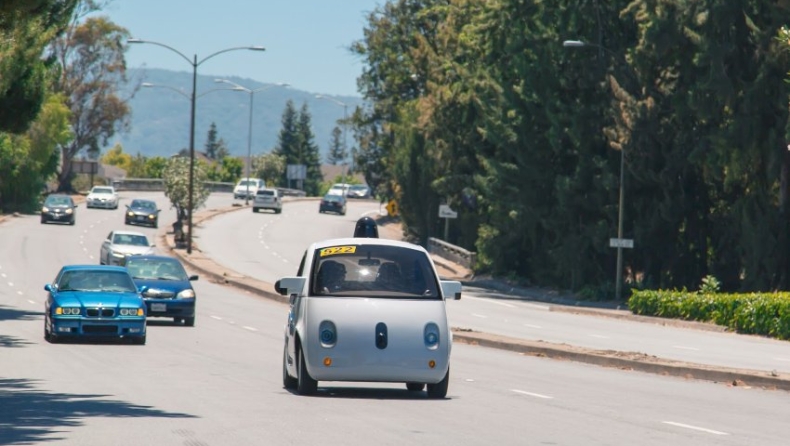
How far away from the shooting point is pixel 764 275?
153 ft

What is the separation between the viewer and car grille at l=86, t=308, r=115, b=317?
25672 mm

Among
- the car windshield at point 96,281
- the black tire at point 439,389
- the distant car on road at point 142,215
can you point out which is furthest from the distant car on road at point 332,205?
the black tire at point 439,389

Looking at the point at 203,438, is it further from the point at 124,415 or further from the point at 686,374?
the point at 686,374

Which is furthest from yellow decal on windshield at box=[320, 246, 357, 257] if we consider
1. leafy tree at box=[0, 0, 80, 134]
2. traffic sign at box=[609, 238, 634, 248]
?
traffic sign at box=[609, 238, 634, 248]

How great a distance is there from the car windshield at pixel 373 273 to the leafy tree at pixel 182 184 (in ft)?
211

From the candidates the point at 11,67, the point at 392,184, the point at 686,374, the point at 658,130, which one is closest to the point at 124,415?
the point at 686,374

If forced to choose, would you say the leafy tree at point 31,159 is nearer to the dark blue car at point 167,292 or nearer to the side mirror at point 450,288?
the dark blue car at point 167,292

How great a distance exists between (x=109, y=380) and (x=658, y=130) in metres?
35.0

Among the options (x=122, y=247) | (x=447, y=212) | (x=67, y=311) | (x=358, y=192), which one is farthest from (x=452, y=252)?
(x=358, y=192)

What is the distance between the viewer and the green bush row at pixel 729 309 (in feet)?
112

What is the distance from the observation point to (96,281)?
26969 mm

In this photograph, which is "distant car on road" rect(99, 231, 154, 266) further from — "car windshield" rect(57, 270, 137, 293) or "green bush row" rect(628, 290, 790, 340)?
"car windshield" rect(57, 270, 137, 293)

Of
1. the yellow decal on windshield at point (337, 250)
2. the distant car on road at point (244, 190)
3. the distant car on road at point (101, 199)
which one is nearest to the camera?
the yellow decal on windshield at point (337, 250)

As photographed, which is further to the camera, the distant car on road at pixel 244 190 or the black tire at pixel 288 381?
the distant car on road at pixel 244 190
